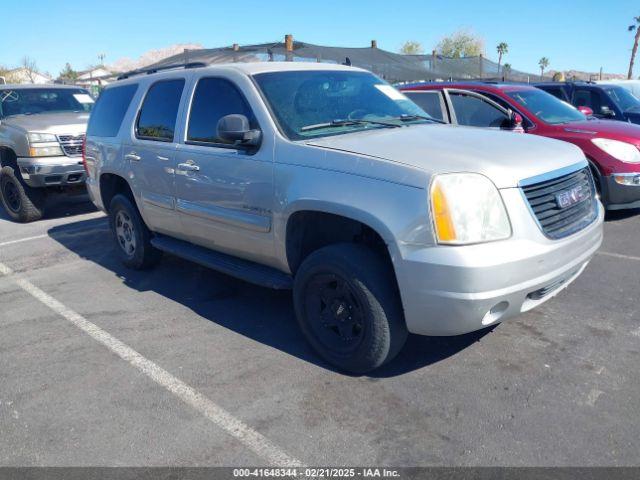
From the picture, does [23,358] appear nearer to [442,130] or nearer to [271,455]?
[271,455]

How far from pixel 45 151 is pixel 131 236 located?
315cm

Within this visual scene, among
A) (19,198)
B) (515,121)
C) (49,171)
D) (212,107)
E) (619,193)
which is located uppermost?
(212,107)

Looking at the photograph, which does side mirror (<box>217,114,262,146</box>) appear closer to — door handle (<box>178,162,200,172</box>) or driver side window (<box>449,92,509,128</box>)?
door handle (<box>178,162,200,172</box>)

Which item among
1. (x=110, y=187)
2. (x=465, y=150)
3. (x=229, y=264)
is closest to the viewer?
(x=465, y=150)

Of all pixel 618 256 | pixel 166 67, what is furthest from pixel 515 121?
pixel 166 67

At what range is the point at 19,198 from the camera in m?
8.05

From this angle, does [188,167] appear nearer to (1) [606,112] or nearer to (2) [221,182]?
(2) [221,182]

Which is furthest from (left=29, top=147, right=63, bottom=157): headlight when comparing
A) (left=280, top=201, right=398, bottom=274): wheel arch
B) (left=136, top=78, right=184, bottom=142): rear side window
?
(left=280, top=201, right=398, bottom=274): wheel arch

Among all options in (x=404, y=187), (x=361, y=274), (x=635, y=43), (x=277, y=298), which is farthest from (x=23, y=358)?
(x=635, y=43)

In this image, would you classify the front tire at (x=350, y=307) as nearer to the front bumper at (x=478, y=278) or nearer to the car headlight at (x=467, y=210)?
the front bumper at (x=478, y=278)

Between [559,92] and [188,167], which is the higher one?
[559,92]

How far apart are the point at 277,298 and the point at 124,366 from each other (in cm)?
150

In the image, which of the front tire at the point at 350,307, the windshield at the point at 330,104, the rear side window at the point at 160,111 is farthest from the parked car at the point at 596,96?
the front tire at the point at 350,307

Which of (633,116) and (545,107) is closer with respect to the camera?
(545,107)
